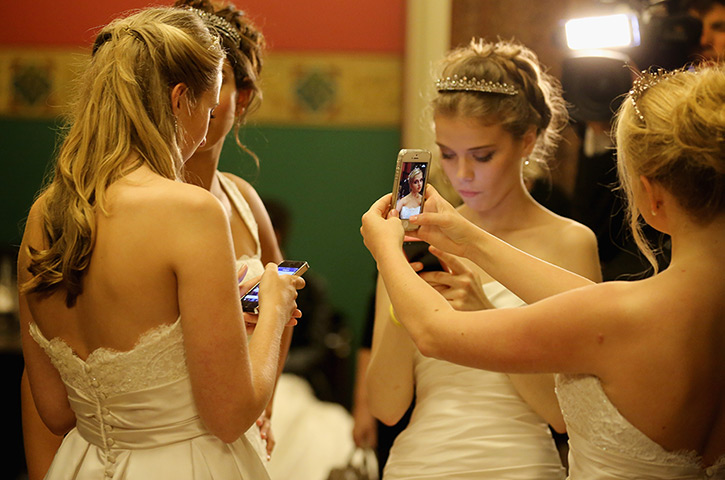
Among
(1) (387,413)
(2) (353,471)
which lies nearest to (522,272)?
(1) (387,413)

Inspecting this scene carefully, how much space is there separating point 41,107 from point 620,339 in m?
4.01

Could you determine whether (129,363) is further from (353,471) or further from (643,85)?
(353,471)

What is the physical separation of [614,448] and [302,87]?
3389 mm

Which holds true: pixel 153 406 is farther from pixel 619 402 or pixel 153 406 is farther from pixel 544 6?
pixel 544 6

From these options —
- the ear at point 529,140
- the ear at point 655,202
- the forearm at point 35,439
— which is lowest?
the forearm at point 35,439

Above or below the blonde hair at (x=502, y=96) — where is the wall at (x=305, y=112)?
Answer: below

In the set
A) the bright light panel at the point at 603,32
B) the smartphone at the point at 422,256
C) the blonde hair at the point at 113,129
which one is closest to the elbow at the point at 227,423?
the blonde hair at the point at 113,129

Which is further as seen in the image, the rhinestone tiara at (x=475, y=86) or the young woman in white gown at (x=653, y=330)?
the rhinestone tiara at (x=475, y=86)

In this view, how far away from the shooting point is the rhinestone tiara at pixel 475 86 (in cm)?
183

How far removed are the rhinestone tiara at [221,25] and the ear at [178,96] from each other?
0.59 metres

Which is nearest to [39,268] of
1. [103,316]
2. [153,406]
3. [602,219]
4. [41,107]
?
[103,316]

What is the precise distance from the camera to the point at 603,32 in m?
2.32

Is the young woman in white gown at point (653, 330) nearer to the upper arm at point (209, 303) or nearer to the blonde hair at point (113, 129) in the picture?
the upper arm at point (209, 303)

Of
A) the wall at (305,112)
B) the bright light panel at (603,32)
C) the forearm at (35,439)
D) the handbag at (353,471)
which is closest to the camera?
the forearm at (35,439)
